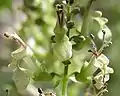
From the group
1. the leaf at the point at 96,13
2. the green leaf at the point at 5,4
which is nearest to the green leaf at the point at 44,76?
the leaf at the point at 96,13

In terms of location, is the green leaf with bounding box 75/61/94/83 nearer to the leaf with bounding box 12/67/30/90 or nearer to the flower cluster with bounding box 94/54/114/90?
the flower cluster with bounding box 94/54/114/90

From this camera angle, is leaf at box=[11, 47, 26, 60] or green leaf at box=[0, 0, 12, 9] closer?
leaf at box=[11, 47, 26, 60]

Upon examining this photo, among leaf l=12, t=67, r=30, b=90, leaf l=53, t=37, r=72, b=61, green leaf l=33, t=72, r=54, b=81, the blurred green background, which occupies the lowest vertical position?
→ leaf l=12, t=67, r=30, b=90

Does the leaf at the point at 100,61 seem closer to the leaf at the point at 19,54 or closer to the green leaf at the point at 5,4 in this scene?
the leaf at the point at 19,54

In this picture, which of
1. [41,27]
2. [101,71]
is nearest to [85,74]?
[101,71]

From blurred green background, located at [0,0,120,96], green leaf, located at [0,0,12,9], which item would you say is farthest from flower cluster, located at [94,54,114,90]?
green leaf, located at [0,0,12,9]

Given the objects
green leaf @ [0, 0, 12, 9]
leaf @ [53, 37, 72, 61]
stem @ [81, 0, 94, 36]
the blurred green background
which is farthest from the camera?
green leaf @ [0, 0, 12, 9]

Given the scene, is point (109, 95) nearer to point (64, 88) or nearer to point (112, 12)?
point (112, 12)

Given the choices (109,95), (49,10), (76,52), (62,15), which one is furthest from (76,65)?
(109,95)
